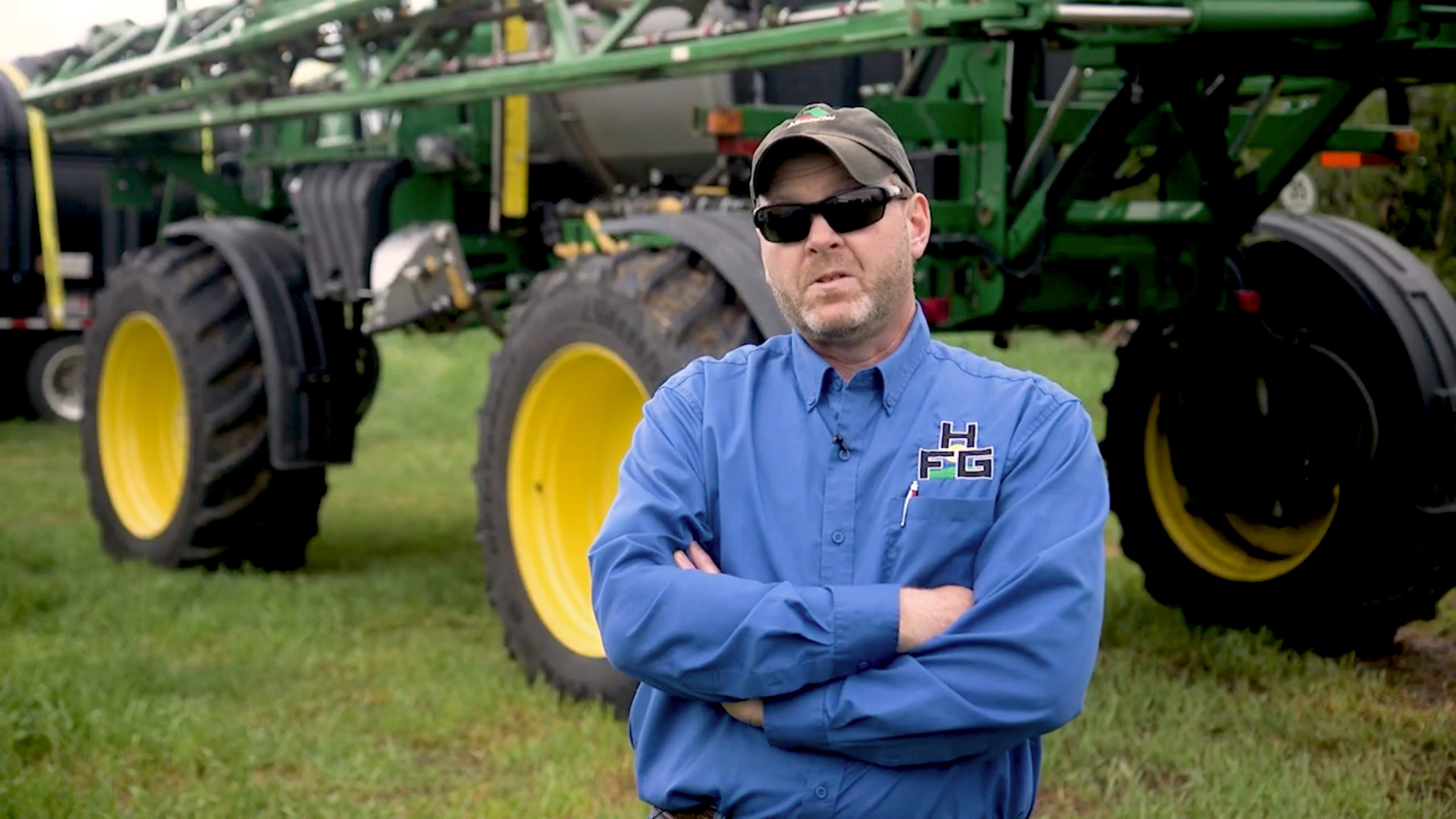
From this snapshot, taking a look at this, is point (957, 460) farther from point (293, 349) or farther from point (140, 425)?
point (140, 425)

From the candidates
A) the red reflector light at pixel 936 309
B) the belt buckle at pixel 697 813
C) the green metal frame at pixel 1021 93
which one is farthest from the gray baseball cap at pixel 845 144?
the red reflector light at pixel 936 309

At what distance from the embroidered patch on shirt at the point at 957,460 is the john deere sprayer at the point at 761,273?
1.82 meters

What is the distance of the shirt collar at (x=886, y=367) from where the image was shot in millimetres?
2455

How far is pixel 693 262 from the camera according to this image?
4.95 meters

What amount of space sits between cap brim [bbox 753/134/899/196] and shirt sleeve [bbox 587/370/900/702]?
0.44m

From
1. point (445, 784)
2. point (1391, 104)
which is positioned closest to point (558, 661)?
point (445, 784)

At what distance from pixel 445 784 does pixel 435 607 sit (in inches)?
88.0

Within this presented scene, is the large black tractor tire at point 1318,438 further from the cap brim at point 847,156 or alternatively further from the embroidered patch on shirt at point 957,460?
the cap brim at point 847,156

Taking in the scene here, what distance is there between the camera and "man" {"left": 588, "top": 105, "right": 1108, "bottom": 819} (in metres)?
2.29

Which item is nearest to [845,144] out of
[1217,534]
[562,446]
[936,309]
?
[936,309]

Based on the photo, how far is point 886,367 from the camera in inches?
96.7

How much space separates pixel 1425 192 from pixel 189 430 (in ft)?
19.8

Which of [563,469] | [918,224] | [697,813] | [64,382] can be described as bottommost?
[64,382]

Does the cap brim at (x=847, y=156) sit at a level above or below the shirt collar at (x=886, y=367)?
above
